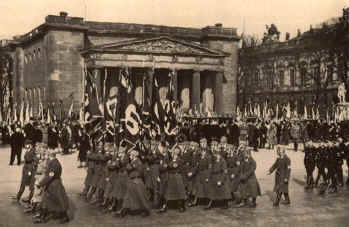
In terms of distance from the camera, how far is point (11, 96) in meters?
62.1

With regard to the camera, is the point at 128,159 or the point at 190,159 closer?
the point at 128,159

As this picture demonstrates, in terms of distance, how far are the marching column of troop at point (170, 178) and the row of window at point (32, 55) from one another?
41.5 m

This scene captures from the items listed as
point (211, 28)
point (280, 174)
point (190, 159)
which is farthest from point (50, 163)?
point (211, 28)

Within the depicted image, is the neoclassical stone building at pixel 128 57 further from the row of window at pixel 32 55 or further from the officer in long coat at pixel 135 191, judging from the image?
the officer in long coat at pixel 135 191

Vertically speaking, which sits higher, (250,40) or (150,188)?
(250,40)

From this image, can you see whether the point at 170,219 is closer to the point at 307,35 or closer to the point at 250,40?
the point at 307,35

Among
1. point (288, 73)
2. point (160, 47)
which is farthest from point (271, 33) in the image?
point (160, 47)

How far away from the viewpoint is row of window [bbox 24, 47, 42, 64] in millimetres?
53278

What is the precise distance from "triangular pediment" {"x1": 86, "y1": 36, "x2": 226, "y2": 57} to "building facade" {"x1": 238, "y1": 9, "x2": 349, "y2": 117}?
12.0 m

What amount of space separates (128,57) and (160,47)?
3.40m

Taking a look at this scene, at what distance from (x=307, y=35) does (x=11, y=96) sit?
36151 millimetres

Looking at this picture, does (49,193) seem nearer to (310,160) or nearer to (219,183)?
(219,183)

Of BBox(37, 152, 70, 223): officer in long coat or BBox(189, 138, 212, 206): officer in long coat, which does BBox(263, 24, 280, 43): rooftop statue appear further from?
BBox(37, 152, 70, 223): officer in long coat

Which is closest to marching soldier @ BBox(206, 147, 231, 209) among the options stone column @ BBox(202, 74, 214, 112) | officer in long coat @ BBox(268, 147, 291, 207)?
officer in long coat @ BBox(268, 147, 291, 207)
